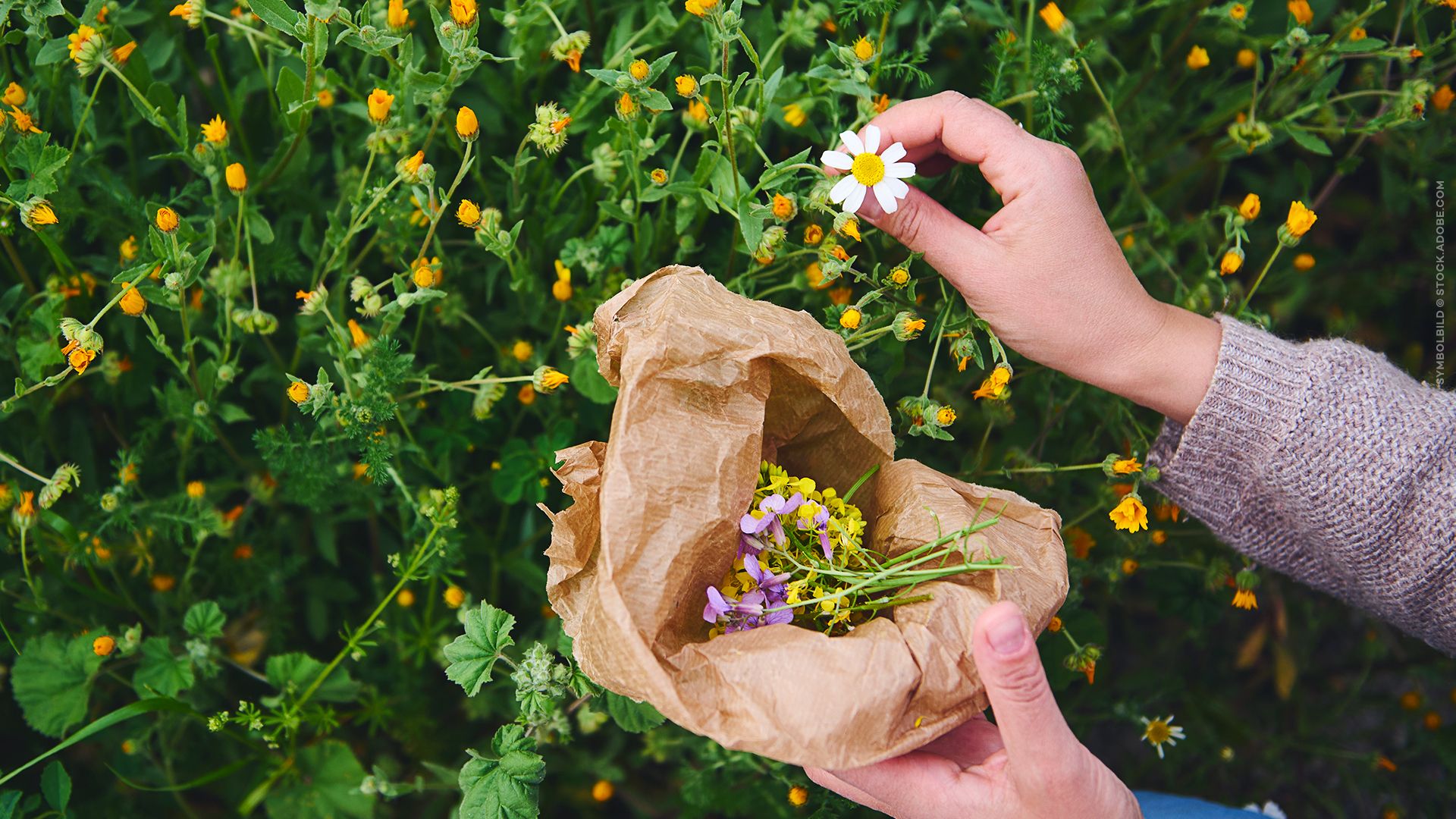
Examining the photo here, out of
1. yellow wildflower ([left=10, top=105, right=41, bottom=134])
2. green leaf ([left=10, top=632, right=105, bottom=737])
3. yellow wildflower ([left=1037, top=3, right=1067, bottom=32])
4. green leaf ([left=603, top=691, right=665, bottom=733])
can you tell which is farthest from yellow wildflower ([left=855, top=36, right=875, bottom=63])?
green leaf ([left=10, top=632, right=105, bottom=737])

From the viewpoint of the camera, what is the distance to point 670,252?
5.97 ft

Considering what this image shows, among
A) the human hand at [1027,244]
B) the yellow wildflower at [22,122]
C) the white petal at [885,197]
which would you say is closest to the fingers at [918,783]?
the human hand at [1027,244]

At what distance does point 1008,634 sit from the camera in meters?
1.11

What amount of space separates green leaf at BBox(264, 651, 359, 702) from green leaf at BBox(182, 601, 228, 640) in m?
0.11

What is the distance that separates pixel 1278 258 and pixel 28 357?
2.42 m

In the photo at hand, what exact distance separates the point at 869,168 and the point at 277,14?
2.96 ft

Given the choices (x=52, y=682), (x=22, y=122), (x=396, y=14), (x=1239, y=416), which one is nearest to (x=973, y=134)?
(x=1239, y=416)

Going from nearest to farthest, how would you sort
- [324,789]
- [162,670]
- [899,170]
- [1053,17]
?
1. [899,170]
2. [1053,17]
3. [162,670]
4. [324,789]

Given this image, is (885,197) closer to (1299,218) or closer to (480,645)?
(1299,218)

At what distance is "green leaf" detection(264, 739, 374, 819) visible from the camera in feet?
5.96

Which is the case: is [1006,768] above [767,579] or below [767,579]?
below

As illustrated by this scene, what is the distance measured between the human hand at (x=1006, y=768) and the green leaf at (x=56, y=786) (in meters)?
1.30

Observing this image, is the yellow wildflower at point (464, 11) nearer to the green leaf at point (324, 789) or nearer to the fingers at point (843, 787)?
the fingers at point (843, 787)

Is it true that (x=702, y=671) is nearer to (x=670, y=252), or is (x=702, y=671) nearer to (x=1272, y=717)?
(x=670, y=252)
